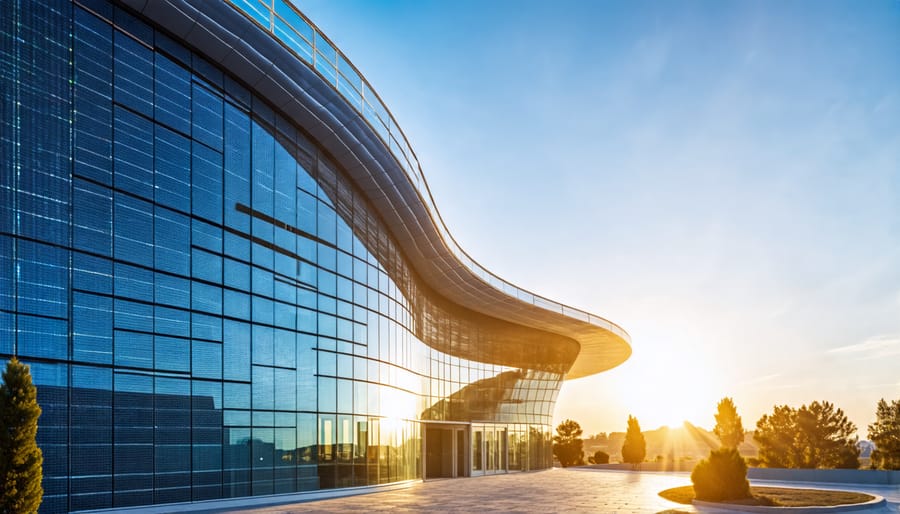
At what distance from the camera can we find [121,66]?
1995 centimetres

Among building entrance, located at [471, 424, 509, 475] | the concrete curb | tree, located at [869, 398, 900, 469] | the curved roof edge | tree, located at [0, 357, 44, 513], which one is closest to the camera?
tree, located at [0, 357, 44, 513]

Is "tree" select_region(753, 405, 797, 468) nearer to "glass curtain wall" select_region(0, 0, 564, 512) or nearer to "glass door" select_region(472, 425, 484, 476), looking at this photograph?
"glass door" select_region(472, 425, 484, 476)

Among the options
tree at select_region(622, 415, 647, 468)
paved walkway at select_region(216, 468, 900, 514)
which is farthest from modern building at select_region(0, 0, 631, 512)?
tree at select_region(622, 415, 647, 468)

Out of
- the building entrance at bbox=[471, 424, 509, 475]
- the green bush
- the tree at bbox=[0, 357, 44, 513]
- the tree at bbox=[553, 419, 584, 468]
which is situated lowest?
the tree at bbox=[553, 419, 584, 468]

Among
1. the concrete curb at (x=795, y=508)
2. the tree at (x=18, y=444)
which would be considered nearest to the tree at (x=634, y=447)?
the concrete curb at (x=795, y=508)

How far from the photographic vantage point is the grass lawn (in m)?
21.4

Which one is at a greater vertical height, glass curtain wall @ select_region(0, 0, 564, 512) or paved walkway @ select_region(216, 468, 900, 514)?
glass curtain wall @ select_region(0, 0, 564, 512)

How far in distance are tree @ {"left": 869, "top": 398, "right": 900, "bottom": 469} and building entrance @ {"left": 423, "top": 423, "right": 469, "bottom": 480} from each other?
3055 centimetres

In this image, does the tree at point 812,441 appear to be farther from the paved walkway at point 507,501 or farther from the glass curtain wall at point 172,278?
the glass curtain wall at point 172,278

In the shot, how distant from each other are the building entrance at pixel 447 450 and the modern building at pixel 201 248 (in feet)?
28.4

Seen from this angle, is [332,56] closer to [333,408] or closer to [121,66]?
[121,66]

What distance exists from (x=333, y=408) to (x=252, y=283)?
6.02 metres

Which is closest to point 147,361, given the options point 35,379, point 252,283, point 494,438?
point 35,379

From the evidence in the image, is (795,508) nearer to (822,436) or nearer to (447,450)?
(447,450)
